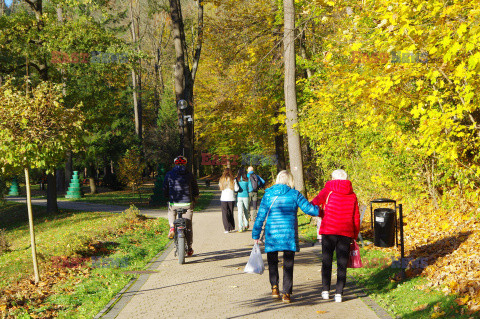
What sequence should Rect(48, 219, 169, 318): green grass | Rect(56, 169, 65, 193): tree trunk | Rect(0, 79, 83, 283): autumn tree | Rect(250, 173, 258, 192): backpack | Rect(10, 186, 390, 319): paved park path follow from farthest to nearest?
Rect(56, 169, 65, 193): tree trunk → Rect(250, 173, 258, 192): backpack → Rect(0, 79, 83, 283): autumn tree → Rect(48, 219, 169, 318): green grass → Rect(10, 186, 390, 319): paved park path

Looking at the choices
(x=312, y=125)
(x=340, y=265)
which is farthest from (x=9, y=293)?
(x=312, y=125)

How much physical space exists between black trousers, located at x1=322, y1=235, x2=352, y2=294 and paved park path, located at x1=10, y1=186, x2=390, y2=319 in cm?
27

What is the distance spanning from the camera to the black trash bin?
7922 millimetres

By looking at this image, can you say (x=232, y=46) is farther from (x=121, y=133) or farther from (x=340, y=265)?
(x=121, y=133)

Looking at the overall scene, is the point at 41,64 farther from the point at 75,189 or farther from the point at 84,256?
the point at 75,189

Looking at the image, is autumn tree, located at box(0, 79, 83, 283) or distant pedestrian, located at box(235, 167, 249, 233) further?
distant pedestrian, located at box(235, 167, 249, 233)

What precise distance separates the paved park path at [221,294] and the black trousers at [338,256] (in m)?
0.27

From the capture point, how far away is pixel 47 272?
991 centimetres

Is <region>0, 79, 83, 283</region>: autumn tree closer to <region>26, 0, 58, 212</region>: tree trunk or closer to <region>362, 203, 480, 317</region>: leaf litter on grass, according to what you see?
<region>362, 203, 480, 317</region>: leaf litter on grass

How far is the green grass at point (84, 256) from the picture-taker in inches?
288

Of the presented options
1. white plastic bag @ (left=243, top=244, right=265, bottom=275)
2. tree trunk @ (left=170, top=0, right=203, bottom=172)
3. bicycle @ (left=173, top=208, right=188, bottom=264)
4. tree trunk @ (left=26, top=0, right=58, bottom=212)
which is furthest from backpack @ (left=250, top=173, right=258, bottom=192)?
tree trunk @ (left=26, top=0, right=58, bottom=212)

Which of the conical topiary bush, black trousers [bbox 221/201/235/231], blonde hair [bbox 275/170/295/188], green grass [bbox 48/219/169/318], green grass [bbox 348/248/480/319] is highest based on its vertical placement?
blonde hair [bbox 275/170/295/188]


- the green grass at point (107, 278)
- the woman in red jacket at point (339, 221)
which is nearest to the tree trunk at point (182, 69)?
the green grass at point (107, 278)

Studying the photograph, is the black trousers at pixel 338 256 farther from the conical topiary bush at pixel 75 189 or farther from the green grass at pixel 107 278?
the conical topiary bush at pixel 75 189
